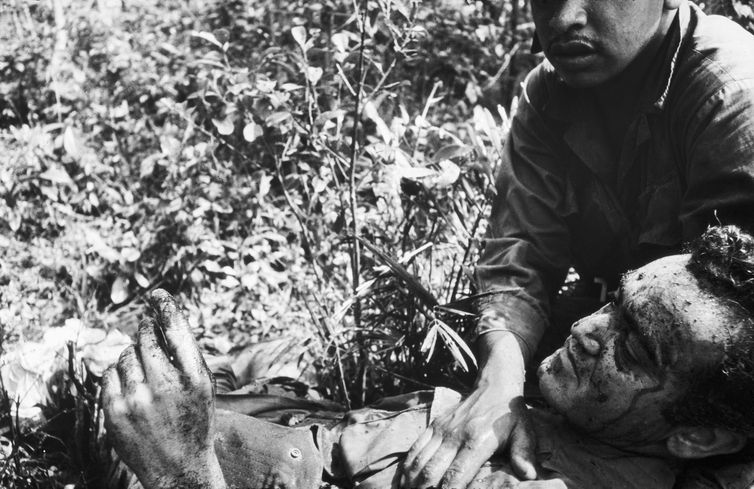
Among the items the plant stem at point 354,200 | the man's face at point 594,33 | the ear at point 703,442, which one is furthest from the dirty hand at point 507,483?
the man's face at point 594,33

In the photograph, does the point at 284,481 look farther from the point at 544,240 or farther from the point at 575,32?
the point at 575,32

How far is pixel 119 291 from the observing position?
14.8 feet

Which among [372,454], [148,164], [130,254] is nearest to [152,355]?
[372,454]

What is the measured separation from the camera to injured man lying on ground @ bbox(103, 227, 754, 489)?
2.13 metres

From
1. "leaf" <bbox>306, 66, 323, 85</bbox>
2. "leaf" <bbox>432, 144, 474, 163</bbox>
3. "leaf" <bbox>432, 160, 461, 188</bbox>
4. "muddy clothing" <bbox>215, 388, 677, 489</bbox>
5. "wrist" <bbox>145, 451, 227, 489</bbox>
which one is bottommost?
"muddy clothing" <bbox>215, 388, 677, 489</bbox>

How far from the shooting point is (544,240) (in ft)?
10.3

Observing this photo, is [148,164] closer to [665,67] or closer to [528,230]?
[528,230]

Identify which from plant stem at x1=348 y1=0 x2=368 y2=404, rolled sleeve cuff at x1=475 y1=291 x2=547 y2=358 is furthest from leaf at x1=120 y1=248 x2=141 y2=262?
rolled sleeve cuff at x1=475 y1=291 x2=547 y2=358

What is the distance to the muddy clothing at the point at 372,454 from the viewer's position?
2.41 meters

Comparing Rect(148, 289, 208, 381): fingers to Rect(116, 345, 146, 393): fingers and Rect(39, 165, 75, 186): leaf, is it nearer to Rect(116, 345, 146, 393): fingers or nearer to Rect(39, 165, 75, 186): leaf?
Rect(116, 345, 146, 393): fingers

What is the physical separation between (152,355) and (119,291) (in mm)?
2510

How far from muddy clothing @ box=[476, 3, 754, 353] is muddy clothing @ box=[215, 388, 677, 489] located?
1.55 feet

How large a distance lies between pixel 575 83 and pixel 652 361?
1012mm

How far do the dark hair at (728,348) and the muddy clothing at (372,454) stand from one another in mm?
267
